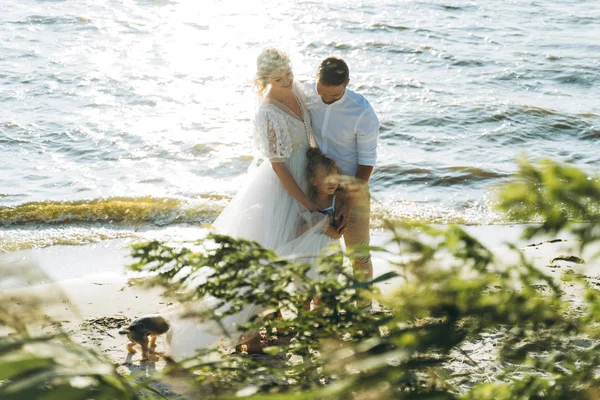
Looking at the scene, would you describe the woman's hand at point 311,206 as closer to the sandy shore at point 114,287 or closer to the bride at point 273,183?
the bride at point 273,183

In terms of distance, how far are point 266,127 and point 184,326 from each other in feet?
5.09

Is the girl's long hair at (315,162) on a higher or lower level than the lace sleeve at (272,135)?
lower

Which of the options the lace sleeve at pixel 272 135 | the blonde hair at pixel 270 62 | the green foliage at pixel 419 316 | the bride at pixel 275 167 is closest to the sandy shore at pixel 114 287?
the bride at pixel 275 167

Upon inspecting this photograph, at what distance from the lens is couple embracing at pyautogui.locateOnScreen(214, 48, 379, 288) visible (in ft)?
17.1

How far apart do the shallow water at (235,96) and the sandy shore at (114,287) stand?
2.23 ft

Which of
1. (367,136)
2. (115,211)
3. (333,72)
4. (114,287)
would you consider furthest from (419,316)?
(115,211)

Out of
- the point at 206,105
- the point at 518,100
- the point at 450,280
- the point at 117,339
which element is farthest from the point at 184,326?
the point at 518,100

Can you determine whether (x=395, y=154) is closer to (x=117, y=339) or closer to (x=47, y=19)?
(x=117, y=339)

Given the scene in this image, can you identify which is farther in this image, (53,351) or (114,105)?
(114,105)

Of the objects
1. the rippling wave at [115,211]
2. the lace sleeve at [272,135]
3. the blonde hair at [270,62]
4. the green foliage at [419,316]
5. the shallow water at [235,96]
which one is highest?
the blonde hair at [270,62]

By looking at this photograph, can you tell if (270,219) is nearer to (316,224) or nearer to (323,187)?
(316,224)

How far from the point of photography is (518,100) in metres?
15.3

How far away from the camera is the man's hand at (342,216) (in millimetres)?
Result: 5559

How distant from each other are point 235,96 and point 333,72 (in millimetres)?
10642
